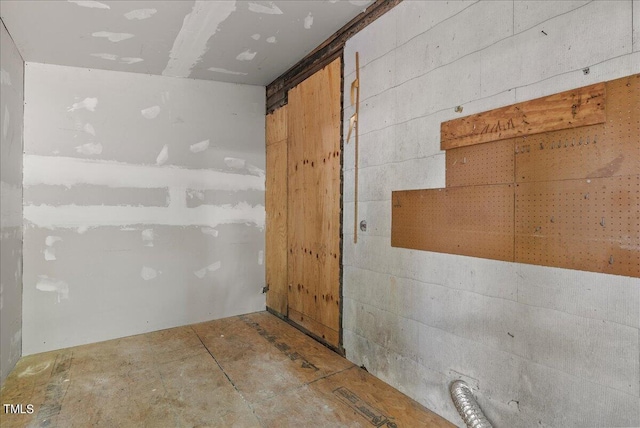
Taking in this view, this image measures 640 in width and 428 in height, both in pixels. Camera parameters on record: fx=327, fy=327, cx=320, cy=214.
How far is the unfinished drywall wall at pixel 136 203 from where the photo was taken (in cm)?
300

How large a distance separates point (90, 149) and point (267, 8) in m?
2.20

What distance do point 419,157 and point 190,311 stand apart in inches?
115

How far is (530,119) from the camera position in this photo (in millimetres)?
1504

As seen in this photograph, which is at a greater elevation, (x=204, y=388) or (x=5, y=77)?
(x=5, y=77)

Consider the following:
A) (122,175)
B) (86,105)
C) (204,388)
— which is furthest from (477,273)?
(86,105)

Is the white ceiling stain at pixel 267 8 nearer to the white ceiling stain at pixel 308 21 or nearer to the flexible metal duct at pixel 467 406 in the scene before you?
the white ceiling stain at pixel 308 21

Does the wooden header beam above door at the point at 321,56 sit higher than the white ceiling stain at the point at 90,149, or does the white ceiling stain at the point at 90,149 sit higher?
the wooden header beam above door at the point at 321,56

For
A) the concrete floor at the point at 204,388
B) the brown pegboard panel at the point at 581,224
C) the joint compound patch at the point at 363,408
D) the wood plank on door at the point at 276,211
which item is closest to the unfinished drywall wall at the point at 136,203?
the wood plank on door at the point at 276,211

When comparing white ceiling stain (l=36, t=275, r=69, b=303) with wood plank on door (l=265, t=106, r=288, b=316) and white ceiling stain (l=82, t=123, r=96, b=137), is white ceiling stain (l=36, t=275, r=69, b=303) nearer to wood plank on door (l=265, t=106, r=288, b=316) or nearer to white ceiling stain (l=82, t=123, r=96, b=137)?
white ceiling stain (l=82, t=123, r=96, b=137)

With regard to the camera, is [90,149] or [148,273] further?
[148,273]

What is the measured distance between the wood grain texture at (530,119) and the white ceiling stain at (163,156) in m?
2.81

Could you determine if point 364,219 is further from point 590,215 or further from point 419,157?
point 590,215

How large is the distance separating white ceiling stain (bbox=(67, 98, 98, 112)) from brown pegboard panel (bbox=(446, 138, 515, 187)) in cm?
328

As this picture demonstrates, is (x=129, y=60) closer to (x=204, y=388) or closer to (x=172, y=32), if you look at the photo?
(x=172, y=32)
